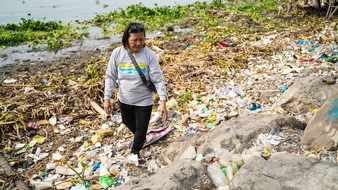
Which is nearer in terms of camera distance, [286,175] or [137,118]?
[286,175]

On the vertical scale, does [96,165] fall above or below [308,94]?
below

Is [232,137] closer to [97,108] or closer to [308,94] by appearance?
[308,94]

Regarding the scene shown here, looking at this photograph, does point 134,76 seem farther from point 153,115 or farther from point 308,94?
point 308,94

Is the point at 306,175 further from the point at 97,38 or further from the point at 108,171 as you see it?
the point at 97,38

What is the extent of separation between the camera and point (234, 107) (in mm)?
4449

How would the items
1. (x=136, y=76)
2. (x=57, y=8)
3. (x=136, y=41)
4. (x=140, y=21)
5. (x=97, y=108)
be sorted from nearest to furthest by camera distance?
(x=136, y=41)
(x=136, y=76)
(x=97, y=108)
(x=140, y=21)
(x=57, y=8)

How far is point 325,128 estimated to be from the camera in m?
2.73

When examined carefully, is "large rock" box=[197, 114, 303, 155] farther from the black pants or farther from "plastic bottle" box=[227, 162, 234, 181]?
the black pants

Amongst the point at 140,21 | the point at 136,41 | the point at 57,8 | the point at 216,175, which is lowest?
the point at 216,175

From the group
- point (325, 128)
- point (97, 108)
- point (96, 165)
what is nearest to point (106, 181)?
point (96, 165)

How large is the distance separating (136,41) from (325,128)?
1910 millimetres

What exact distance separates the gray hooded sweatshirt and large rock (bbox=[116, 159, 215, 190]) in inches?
29.0

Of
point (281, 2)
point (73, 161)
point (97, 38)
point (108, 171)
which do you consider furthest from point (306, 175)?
point (281, 2)

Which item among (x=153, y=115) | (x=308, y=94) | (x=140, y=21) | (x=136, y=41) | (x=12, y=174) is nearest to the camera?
(x=136, y=41)
